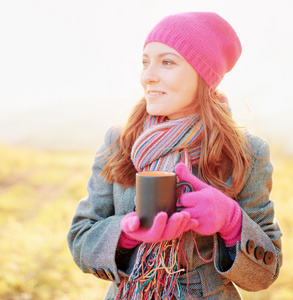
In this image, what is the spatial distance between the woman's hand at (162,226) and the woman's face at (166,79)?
1.67ft

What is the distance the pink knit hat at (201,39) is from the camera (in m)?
1.37

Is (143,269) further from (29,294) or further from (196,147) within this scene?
(29,294)

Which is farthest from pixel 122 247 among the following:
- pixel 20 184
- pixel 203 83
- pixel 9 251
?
pixel 20 184

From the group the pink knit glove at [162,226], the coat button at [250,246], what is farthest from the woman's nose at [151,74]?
the coat button at [250,246]

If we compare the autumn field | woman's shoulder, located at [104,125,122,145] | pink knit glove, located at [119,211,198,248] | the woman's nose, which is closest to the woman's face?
the woman's nose

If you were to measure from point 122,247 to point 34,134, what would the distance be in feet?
8.49

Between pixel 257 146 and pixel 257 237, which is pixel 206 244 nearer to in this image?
pixel 257 237

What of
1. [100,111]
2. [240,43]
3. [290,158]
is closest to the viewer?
[240,43]

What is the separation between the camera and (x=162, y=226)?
1030 mm

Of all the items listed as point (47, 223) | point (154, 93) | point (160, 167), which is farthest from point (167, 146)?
point (47, 223)

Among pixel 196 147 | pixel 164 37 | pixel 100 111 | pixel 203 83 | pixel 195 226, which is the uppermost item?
pixel 164 37

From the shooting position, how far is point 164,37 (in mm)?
1373

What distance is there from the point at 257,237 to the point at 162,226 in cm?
48

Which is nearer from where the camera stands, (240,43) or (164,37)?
(164,37)
